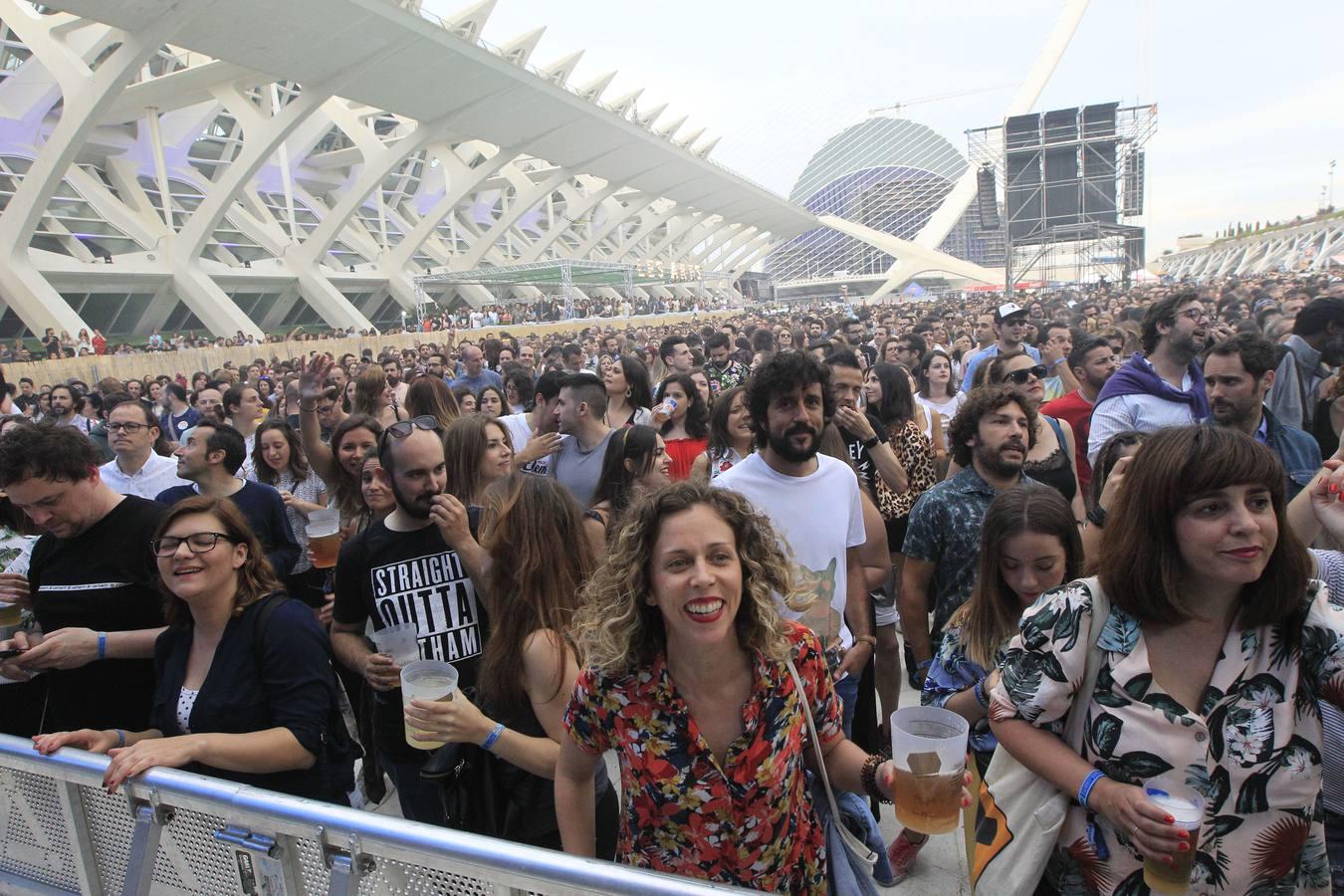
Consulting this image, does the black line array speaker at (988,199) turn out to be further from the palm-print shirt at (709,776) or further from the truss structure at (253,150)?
the palm-print shirt at (709,776)

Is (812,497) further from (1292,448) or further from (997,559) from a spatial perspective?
(1292,448)

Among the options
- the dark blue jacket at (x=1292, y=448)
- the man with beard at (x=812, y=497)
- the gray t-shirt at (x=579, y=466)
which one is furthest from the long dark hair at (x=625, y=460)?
the dark blue jacket at (x=1292, y=448)

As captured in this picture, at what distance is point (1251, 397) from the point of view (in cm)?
292

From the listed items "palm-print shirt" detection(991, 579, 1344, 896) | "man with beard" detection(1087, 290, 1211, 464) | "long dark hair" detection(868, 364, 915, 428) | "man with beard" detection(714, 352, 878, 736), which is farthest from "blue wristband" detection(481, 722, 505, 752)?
"long dark hair" detection(868, 364, 915, 428)

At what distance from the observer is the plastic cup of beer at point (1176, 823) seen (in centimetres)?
126

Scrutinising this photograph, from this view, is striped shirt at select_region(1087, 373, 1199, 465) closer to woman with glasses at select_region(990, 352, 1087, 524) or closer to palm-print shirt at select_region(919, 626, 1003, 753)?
woman with glasses at select_region(990, 352, 1087, 524)

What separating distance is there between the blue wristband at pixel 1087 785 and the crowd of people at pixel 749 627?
18 millimetres

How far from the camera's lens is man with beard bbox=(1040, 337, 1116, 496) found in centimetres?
401

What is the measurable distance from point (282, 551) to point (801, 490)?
2.06 metres

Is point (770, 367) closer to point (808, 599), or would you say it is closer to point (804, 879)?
point (808, 599)

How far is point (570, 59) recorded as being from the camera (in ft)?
97.9

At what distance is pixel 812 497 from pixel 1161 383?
2002 mm

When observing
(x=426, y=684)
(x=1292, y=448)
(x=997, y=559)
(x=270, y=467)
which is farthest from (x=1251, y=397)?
(x=270, y=467)

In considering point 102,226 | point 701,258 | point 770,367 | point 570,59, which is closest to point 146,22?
point 102,226
